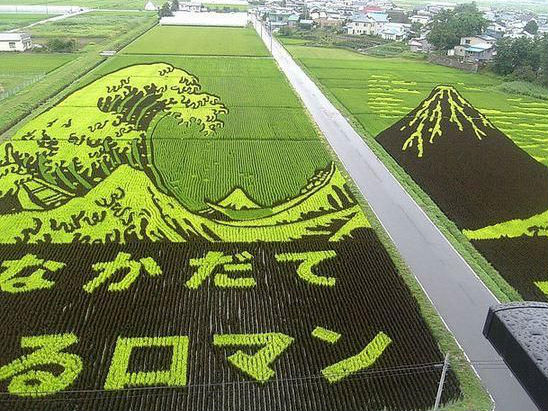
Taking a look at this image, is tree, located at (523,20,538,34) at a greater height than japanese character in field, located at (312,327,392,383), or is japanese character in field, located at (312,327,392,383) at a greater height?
tree, located at (523,20,538,34)

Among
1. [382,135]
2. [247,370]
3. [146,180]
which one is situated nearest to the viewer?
[247,370]

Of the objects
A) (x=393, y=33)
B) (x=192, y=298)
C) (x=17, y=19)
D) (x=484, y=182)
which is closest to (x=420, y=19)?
(x=393, y=33)

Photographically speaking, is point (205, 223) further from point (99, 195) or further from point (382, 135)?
point (382, 135)

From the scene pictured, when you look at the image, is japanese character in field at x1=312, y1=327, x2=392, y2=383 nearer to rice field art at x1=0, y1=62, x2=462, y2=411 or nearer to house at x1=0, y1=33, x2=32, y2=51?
rice field art at x1=0, y1=62, x2=462, y2=411

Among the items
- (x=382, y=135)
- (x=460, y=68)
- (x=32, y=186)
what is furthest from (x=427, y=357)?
(x=460, y=68)

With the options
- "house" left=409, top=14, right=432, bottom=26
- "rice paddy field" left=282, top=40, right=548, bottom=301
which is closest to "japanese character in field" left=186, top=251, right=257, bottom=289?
"rice paddy field" left=282, top=40, right=548, bottom=301

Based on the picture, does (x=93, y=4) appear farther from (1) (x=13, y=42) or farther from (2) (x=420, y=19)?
(2) (x=420, y=19)
